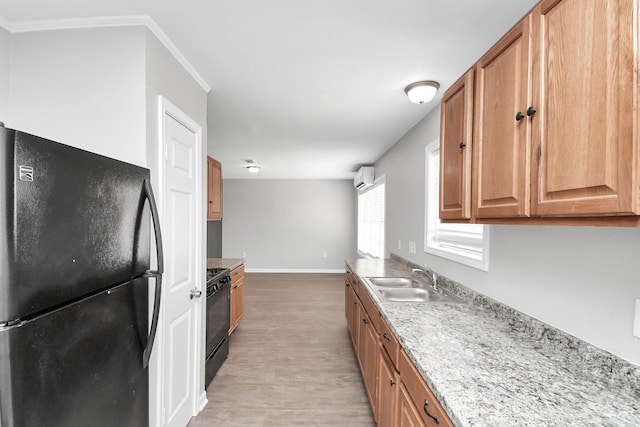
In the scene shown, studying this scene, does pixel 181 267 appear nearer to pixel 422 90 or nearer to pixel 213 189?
pixel 213 189

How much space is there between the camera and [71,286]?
823mm

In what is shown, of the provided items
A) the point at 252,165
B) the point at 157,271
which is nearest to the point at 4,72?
the point at 157,271

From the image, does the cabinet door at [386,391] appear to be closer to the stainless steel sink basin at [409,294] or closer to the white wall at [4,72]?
the stainless steel sink basin at [409,294]

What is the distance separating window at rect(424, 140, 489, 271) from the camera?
71.6 inches

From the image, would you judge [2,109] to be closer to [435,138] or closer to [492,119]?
[492,119]

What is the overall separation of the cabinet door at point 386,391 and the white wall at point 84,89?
168 cm

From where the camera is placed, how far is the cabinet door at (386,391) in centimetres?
135

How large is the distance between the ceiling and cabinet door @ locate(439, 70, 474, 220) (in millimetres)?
307

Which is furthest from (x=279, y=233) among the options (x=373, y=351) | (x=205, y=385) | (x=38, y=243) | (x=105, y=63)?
(x=38, y=243)

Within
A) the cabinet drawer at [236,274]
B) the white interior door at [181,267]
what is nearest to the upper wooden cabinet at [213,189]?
the cabinet drawer at [236,274]

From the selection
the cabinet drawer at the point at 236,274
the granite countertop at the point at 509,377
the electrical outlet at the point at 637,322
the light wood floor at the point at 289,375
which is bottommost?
the light wood floor at the point at 289,375

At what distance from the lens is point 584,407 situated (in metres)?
0.80

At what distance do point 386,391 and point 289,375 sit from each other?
1.25 meters

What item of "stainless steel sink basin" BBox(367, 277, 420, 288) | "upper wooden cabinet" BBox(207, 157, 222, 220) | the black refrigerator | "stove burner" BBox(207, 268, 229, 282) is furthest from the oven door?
"stainless steel sink basin" BBox(367, 277, 420, 288)
